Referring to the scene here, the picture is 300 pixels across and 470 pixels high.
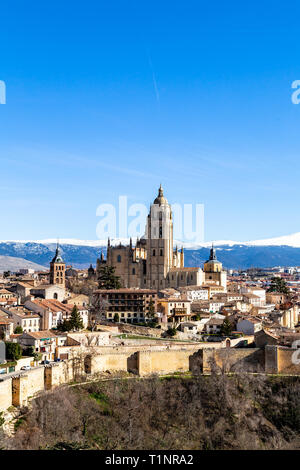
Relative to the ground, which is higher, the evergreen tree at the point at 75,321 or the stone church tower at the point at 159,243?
the stone church tower at the point at 159,243

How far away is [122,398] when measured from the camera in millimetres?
29922

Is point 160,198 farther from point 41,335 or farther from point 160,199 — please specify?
point 41,335

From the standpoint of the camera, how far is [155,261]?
7344 centimetres

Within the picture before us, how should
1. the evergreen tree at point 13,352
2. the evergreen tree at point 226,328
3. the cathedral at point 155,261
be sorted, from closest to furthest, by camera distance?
the evergreen tree at point 13,352 < the evergreen tree at point 226,328 < the cathedral at point 155,261

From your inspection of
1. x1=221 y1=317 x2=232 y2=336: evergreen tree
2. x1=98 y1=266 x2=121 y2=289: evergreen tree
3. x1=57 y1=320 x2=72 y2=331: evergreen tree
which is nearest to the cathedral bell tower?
x1=98 y1=266 x2=121 y2=289: evergreen tree

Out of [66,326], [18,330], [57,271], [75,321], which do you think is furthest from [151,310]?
[18,330]

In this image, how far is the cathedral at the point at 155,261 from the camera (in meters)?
72.8

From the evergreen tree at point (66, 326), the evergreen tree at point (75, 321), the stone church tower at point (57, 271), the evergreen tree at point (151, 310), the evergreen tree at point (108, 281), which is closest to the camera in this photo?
the evergreen tree at point (66, 326)

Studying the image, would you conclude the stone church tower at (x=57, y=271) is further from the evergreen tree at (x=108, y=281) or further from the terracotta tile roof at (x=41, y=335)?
the terracotta tile roof at (x=41, y=335)

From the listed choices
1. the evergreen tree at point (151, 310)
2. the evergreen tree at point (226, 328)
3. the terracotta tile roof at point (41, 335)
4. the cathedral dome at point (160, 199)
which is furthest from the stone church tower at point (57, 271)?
the terracotta tile roof at point (41, 335)

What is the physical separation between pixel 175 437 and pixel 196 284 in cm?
4280

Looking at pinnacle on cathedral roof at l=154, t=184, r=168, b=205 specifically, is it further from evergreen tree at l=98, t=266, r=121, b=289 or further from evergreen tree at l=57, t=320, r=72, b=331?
evergreen tree at l=57, t=320, r=72, b=331

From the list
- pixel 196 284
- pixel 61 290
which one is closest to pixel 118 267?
pixel 196 284

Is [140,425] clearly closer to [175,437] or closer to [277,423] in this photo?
[175,437]
